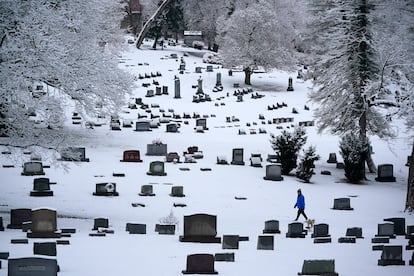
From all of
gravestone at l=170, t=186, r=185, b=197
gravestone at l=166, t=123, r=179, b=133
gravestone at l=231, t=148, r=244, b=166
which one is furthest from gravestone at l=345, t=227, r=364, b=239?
gravestone at l=166, t=123, r=179, b=133

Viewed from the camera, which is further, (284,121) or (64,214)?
(284,121)

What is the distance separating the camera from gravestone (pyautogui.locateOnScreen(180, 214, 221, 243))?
18.1m

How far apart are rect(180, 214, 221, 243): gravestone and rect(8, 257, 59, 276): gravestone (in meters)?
5.74

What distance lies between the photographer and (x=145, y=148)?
32688mm

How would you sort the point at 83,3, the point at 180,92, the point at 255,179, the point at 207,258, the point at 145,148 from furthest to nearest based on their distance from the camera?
the point at 180,92
the point at 145,148
the point at 255,179
the point at 83,3
the point at 207,258

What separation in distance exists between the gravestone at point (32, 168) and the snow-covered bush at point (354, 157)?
1259cm

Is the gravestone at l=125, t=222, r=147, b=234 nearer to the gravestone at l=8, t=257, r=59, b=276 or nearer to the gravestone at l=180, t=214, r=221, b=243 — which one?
the gravestone at l=180, t=214, r=221, b=243

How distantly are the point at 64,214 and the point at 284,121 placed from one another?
82.3ft

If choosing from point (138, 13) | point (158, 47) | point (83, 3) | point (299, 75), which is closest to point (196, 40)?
point (158, 47)

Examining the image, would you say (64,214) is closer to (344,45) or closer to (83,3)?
(83,3)

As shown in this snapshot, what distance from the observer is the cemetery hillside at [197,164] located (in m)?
16.2

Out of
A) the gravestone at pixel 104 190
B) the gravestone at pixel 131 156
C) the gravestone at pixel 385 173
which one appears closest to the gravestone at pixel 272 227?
the gravestone at pixel 104 190

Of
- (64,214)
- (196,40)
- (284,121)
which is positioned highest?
(196,40)

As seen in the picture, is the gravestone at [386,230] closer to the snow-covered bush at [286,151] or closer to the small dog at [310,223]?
the small dog at [310,223]
